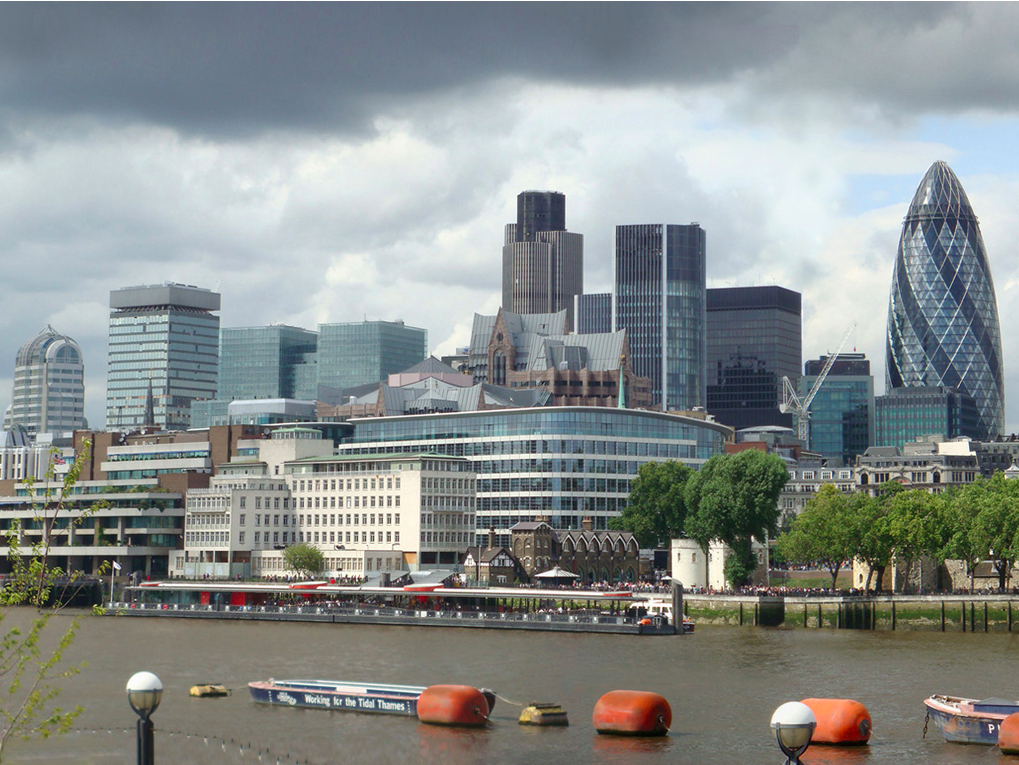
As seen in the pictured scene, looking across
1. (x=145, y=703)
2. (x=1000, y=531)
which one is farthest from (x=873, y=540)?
(x=145, y=703)

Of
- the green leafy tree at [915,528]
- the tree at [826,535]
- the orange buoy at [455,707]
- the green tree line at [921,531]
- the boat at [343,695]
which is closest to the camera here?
the orange buoy at [455,707]

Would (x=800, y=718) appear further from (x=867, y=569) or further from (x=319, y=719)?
(x=867, y=569)

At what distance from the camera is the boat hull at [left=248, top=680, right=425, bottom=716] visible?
78.2m

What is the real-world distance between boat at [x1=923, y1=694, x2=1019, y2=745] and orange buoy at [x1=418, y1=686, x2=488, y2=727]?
69.5ft

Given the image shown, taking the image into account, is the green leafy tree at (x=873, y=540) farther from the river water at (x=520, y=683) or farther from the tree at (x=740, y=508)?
the river water at (x=520, y=683)

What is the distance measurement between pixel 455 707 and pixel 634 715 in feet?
28.4

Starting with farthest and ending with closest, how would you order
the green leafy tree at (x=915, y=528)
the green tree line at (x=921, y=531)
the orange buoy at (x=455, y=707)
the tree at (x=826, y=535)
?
1. the tree at (x=826, y=535)
2. the green leafy tree at (x=915, y=528)
3. the green tree line at (x=921, y=531)
4. the orange buoy at (x=455, y=707)

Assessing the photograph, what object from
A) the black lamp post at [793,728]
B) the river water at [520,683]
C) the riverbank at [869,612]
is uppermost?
the black lamp post at [793,728]

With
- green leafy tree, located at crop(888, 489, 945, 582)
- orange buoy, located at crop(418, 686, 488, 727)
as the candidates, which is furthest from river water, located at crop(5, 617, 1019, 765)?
green leafy tree, located at crop(888, 489, 945, 582)

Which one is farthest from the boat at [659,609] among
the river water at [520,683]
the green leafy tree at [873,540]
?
the green leafy tree at [873,540]

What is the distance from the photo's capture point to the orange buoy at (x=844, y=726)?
2729 inches

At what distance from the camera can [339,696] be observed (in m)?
Answer: 80.9

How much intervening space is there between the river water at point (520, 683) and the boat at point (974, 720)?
1.00m

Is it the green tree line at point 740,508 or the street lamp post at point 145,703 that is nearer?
the street lamp post at point 145,703
